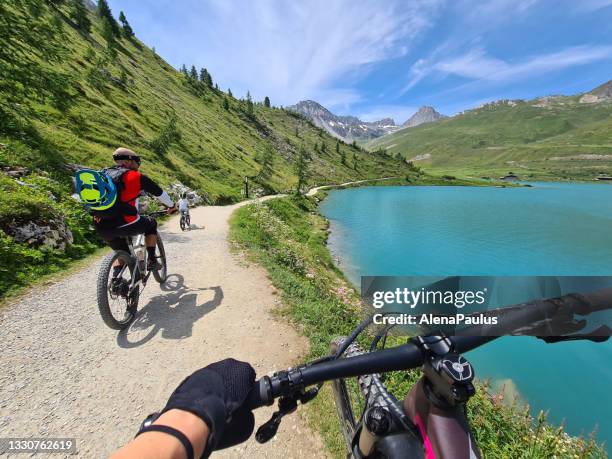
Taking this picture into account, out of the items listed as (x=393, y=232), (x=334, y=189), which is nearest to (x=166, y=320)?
(x=393, y=232)

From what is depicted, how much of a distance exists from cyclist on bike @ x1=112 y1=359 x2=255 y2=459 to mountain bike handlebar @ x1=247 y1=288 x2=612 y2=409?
0.10 m

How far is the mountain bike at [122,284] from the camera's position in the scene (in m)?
5.68

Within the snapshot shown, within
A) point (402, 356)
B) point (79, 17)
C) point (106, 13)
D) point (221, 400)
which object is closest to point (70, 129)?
point (221, 400)

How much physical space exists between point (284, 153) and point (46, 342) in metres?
127

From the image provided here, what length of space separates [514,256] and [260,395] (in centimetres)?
4199

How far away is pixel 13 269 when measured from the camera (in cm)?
777

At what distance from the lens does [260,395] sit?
57.6 inches

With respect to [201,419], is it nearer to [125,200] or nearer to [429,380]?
[429,380]

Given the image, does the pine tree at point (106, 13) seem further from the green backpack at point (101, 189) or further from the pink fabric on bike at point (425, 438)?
the pink fabric on bike at point (425, 438)

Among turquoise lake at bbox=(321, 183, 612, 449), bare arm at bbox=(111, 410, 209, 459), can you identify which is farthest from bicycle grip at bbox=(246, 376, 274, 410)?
turquoise lake at bbox=(321, 183, 612, 449)

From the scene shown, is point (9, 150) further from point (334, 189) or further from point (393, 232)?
point (334, 189)

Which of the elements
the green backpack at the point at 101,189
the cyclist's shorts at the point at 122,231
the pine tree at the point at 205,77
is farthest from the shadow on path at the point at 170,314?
the pine tree at the point at 205,77

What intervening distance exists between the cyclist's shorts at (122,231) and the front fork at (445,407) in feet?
21.5

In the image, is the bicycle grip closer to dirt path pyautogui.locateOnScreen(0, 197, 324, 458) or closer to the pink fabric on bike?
the pink fabric on bike
